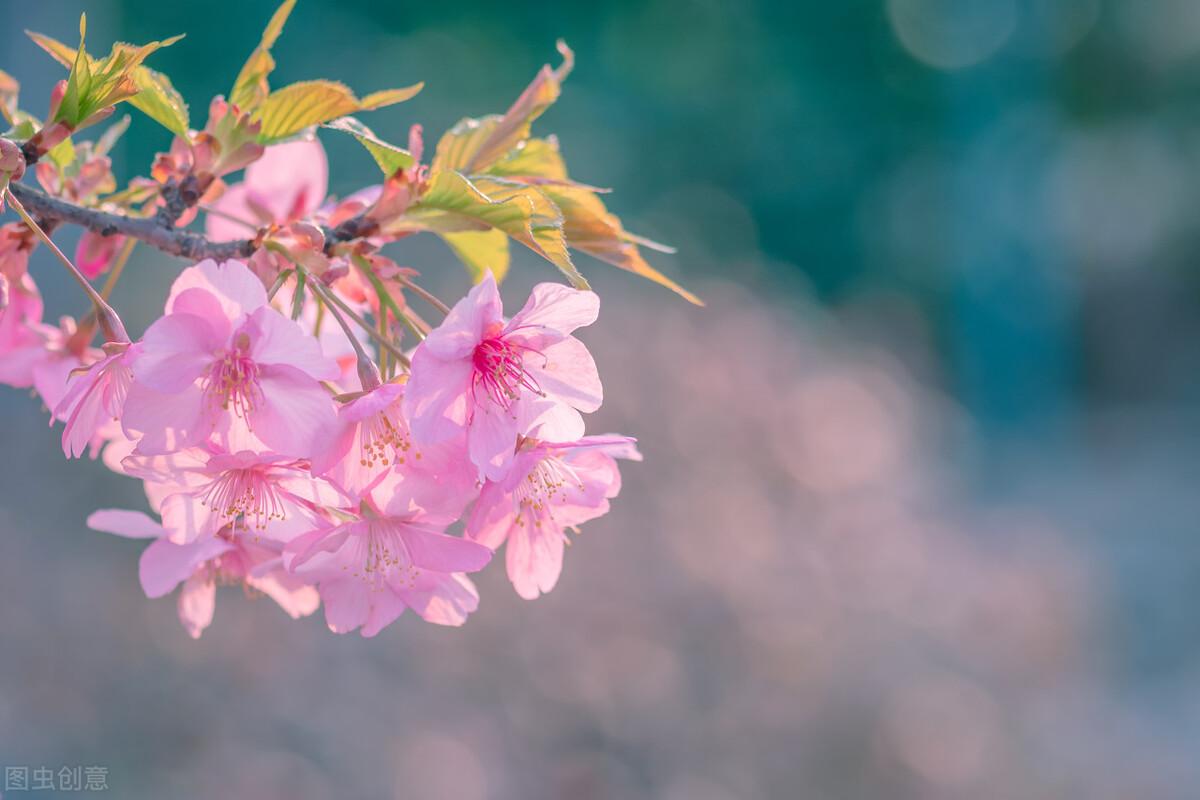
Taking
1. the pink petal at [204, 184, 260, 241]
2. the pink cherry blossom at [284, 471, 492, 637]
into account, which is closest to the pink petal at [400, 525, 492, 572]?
the pink cherry blossom at [284, 471, 492, 637]

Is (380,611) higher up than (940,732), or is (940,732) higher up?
(380,611)

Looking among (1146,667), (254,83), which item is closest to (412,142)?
Answer: (254,83)

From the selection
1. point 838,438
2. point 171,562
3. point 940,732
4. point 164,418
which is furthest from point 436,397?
point 838,438

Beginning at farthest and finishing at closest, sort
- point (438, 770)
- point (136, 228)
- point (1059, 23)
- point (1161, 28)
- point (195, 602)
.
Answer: point (1161, 28) < point (1059, 23) < point (438, 770) < point (195, 602) < point (136, 228)

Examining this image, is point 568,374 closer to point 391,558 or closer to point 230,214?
point 391,558

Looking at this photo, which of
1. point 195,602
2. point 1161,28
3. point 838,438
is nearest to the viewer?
point 195,602

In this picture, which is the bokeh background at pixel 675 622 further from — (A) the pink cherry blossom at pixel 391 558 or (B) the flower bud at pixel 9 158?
(B) the flower bud at pixel 9 158

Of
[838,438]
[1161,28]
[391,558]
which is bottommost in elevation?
[838,438]
